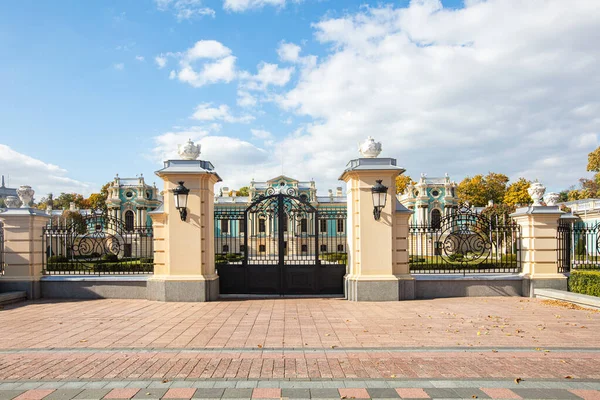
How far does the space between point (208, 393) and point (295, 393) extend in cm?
100

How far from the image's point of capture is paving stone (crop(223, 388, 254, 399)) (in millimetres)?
4703

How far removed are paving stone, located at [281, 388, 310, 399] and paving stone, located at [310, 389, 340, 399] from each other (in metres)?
0.06

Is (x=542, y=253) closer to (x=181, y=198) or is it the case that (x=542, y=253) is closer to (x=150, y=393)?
(x=181, y=198)

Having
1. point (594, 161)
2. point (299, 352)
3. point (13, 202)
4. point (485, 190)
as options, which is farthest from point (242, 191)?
point (299, 352)

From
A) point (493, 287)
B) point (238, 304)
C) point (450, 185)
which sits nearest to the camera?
point (238, 304)

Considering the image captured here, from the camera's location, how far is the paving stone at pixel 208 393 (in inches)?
185

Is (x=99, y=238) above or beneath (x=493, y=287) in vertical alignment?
above

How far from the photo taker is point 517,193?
5622 cm

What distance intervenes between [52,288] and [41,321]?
363cm

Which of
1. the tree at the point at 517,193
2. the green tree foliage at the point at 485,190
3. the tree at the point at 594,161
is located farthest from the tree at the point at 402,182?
the tree at the point at 594,161

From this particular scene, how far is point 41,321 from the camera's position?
8742 mm

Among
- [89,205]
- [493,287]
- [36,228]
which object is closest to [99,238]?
[36,228]

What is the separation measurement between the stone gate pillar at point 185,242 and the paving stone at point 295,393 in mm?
6662

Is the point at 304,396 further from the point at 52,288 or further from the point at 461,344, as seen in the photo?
the point at 52,288
